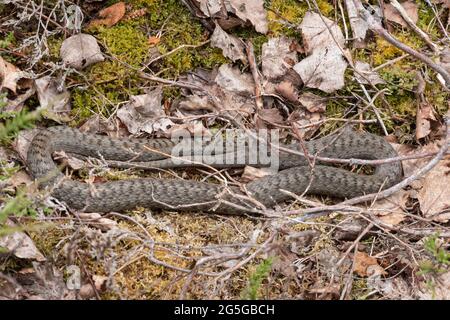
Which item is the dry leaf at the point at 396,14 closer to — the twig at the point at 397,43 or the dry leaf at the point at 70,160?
the twig at the point at 397,43

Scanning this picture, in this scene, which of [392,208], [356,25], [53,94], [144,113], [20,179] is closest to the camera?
[20,179]

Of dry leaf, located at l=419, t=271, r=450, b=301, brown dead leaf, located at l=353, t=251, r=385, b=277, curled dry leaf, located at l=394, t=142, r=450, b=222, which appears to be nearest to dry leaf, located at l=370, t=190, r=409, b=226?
curled dry leaf, located at l=394, t=142, r=450, b=222

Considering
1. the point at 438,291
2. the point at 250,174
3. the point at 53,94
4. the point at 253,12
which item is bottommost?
the point at 438,291

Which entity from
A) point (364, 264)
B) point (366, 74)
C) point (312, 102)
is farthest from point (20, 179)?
point (366, 74)

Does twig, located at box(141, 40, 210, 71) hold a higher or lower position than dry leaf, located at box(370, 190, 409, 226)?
higher

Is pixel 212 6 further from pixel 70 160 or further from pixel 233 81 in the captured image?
pixel 70 160

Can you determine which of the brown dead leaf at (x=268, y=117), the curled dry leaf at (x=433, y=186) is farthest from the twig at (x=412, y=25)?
the brown dead leaf at (x=268, y=117)

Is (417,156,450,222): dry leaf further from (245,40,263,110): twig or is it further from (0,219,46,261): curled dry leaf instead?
(0,219,46,261): curled dry leaf
